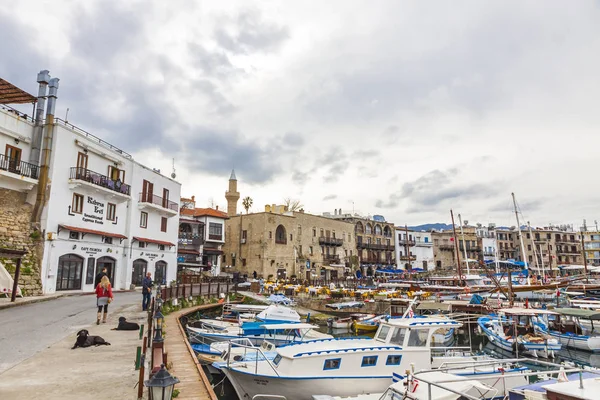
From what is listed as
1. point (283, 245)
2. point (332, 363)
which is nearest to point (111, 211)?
point (332, 363)

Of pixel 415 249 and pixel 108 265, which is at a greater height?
pixel 415 249

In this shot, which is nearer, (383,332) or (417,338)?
(417,338)

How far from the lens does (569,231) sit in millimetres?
107250

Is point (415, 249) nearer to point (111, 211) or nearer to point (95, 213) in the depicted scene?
point (111, 211)

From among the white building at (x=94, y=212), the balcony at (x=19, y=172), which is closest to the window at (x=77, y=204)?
the white building at (x=94, y=212)

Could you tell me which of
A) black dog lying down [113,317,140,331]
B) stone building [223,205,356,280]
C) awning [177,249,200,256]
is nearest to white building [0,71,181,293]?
awning [177,249,200,256]

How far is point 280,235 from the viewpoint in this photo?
57.7 metres

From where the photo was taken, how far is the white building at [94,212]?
87.1 feet

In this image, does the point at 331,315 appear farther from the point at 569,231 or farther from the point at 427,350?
the point at 569,231

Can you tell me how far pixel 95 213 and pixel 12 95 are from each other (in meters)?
9.94

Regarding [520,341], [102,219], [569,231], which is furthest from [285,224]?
[569,231]

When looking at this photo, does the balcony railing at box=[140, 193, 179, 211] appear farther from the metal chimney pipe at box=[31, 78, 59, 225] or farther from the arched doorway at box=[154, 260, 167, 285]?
the metal chimney pipe at box=[31, 78, 59, 225]

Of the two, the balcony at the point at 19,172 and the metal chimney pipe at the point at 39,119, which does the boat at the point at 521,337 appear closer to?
the balcony at the point at 19,172

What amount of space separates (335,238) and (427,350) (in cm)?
5389
